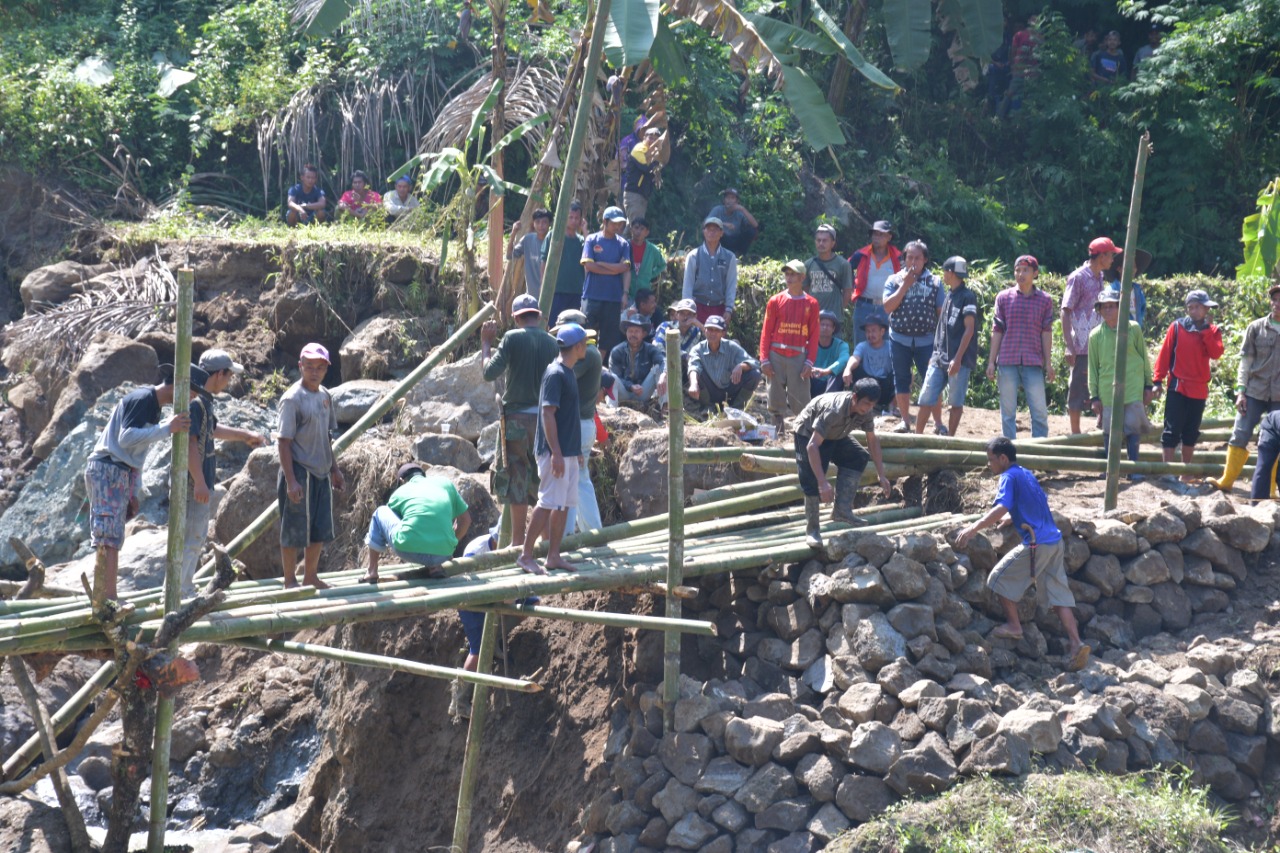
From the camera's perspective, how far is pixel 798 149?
1725cm

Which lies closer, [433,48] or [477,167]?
[477,167]

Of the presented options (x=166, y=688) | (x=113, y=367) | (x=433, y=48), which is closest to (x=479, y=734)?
(x=166, y=688)

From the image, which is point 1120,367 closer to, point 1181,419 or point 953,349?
point 1181,419

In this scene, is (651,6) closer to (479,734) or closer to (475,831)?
(479,734)

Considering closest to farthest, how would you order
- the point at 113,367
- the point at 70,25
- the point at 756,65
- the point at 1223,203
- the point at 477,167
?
the point at 756,65 < the point at 477,167 < the point at 113,367 < the point at 1223,203 < the point at 70,25

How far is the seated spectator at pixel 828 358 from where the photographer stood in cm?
1125

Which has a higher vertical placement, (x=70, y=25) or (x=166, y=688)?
(x=70, y=25)

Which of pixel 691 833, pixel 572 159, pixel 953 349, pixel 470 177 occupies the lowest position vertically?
pixel 691 833

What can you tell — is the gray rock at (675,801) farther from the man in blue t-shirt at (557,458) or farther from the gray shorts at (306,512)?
the gray shorts at (306,512)

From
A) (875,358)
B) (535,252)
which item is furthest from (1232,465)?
(535,252)

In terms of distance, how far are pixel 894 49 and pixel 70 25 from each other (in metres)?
10.5

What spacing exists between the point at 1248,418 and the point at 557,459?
16.3 feet

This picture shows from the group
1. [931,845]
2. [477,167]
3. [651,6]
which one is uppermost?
[651,6]

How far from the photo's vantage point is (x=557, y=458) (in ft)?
25.9
